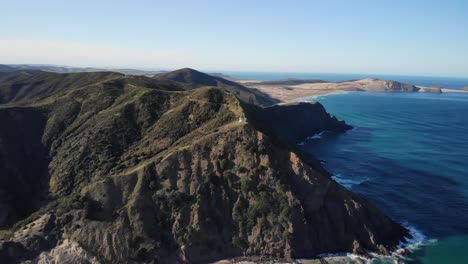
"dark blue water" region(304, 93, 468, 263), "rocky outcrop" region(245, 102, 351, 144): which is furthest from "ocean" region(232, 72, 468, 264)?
"rocky outcrop" region(245, 102, 351, 144)

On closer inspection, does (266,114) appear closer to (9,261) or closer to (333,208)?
(333,208)

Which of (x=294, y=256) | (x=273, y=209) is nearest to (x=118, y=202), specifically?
(x=273, y=209)

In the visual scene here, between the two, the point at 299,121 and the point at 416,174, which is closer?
the point at 416,174

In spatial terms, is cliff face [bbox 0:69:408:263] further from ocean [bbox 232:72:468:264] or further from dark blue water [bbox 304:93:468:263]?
dark blue water [bbox 304:93:468:263]

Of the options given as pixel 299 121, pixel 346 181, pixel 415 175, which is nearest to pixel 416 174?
pixel 415 175

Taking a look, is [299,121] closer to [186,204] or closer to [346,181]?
[346,181]
